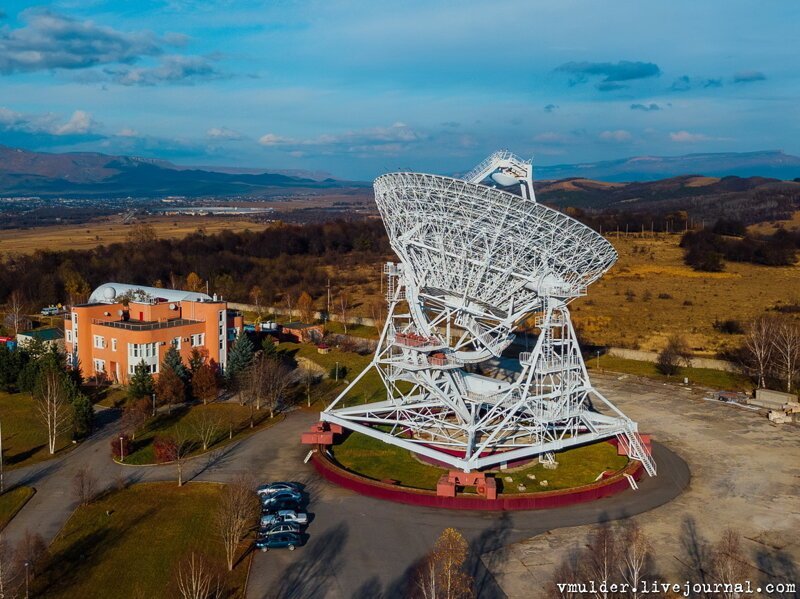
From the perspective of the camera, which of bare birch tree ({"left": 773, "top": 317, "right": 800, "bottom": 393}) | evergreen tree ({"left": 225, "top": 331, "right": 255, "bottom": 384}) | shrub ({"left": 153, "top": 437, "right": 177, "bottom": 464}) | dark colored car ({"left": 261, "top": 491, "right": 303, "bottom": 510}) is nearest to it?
dark colored car ({"left": 261, "top": 491, "right": 303, "bottom": 510})

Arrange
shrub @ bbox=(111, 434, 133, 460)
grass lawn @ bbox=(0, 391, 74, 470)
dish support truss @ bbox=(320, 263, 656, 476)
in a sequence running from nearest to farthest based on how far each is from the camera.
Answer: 1. dish support truss @ bbox=(320, 263, 656, 476)
2. shrub @ bbox=(111, 434, 133, 460)
3. grass lawn @ bbox=(0, 391, 74, 470)

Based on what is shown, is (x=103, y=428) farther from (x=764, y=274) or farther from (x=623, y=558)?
(x=764, y=274)

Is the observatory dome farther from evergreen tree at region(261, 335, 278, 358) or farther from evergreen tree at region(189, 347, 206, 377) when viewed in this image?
evergreen tree at region(261, 335, 278, 358)

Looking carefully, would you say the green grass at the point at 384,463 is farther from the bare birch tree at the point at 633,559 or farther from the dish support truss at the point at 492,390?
the bare birch tree at the point at 633,559

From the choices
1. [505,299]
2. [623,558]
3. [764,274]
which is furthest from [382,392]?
[764,274]

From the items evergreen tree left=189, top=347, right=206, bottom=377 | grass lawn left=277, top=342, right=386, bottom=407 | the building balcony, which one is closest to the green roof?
the building balcony

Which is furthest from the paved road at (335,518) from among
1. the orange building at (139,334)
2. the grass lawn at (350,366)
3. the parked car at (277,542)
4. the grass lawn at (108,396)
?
the orange building at (139,334)
